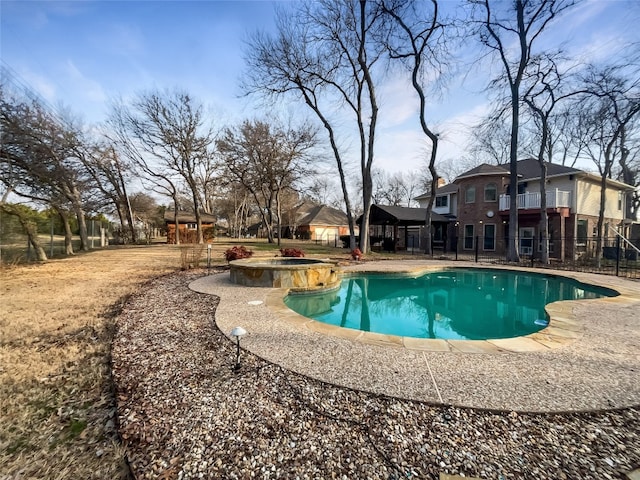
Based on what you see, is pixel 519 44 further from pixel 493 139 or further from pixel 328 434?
pixel 328 434

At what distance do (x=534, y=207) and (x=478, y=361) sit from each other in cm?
1674

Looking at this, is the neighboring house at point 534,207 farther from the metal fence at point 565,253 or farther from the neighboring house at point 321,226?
the neighboring house at point 321,226

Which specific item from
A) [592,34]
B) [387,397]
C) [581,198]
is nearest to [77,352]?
[387,397]

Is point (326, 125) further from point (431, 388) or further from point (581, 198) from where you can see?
point (431, 388)

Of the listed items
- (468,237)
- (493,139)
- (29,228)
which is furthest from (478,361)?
(493,139)

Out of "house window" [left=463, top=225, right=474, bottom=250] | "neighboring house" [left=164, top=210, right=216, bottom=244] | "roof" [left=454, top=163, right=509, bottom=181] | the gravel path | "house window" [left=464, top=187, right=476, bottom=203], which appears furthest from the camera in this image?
"neighboring house" [left=164, top=210, right=216, bottom=244]

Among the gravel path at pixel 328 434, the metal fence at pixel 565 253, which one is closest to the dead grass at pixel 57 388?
the gravel path at pixel 328 434

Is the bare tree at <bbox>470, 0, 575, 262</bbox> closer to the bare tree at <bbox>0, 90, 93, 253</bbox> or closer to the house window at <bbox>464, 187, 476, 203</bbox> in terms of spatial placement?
the house window at <bbox>464, 187, 476, 203</bbox>

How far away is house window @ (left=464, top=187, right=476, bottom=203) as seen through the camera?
19188 mm

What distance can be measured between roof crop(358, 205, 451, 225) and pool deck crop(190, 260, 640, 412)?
541 inches

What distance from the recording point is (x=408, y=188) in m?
43.2

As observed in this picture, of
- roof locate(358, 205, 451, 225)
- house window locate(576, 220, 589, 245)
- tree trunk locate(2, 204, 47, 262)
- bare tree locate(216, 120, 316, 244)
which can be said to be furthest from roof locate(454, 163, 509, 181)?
tree trunk locate(2, 204, 47, 262)

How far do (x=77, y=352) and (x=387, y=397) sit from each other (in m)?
3.87

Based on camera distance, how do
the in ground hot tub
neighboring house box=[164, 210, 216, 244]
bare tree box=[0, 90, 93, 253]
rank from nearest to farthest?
the in ground hot tub < bare tree box=[0, 90, 93, 253] < neighboring house box=[164, 210, 216, 244]
